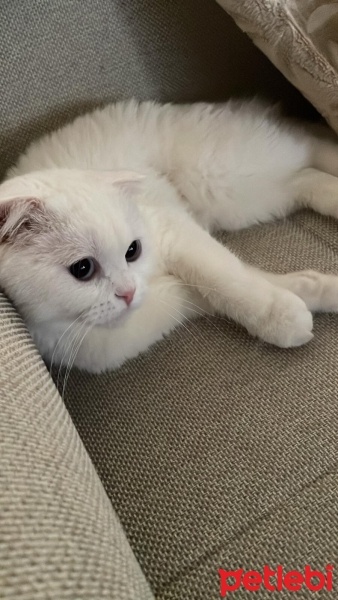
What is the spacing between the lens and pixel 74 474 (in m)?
0.65

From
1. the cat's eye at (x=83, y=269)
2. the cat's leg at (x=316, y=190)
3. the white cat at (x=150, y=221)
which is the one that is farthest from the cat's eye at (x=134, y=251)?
the cat's leg at (x=316, y=190)

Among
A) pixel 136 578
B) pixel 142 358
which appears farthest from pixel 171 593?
pixel 142 358

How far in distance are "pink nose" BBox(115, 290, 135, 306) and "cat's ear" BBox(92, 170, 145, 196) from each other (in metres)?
0.21

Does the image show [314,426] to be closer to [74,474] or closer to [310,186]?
[74,474]

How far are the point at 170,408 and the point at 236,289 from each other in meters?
0.27

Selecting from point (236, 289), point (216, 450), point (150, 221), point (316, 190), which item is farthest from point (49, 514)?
point (316, 190)

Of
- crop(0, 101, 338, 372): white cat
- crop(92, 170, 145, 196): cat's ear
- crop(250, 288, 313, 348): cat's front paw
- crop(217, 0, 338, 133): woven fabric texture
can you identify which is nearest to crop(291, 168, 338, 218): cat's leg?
crop(0, 101, 338, 372): white cat

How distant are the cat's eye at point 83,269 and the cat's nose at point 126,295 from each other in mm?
58

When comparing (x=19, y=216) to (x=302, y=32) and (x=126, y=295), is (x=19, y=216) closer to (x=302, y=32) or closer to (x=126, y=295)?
(x=126, y=295)

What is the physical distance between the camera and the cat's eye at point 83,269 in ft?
3.03

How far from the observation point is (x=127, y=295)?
957 mm

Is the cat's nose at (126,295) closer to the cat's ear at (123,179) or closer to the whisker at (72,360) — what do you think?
the whisker at (72,360)

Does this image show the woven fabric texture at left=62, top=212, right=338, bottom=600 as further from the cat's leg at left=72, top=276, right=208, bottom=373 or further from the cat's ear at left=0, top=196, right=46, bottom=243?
the cat's ear at left=0, top=196, right=46, bottom=243

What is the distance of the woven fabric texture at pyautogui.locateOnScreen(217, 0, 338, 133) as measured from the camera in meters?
1.17
